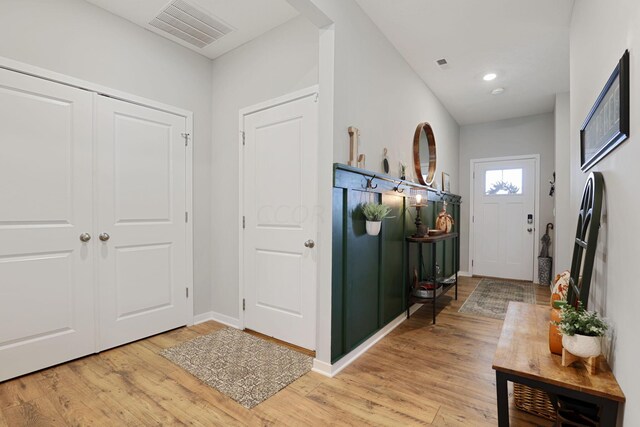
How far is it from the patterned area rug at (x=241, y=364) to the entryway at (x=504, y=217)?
438 cm

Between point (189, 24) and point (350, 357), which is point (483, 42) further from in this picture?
point (350, 357)

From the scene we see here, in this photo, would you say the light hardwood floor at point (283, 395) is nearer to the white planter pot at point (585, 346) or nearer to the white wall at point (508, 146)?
the white planter pot at point (585, 346)

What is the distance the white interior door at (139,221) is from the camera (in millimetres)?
2525

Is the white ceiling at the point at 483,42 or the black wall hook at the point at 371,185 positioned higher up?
the white ceiling at the point at 483,42

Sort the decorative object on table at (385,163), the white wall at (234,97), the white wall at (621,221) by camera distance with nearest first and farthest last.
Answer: the white wall at (621,221) → the white wall at (234,97) → the decorative object on table at (385,163)

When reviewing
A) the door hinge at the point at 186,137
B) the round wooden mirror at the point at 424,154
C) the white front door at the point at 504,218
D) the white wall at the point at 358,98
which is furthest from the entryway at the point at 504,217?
the door hinge at the point at 186,137

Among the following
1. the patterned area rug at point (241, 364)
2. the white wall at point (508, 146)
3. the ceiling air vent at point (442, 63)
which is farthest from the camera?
the white wall at point (508, 146)

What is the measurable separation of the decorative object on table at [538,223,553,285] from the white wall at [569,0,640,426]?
12.6 feet

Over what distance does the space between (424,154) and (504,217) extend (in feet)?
8.02

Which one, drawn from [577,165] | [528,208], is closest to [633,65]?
[577,165]

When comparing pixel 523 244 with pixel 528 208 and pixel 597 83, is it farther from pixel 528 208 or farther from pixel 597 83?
pixel 597 83

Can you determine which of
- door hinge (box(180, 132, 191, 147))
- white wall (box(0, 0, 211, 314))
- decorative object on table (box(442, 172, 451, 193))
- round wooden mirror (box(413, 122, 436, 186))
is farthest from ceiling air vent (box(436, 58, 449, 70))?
door hinge (box(180, 132, 191, 147))

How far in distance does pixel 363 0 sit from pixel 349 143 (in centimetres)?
115

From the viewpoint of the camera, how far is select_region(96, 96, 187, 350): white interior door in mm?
2525
